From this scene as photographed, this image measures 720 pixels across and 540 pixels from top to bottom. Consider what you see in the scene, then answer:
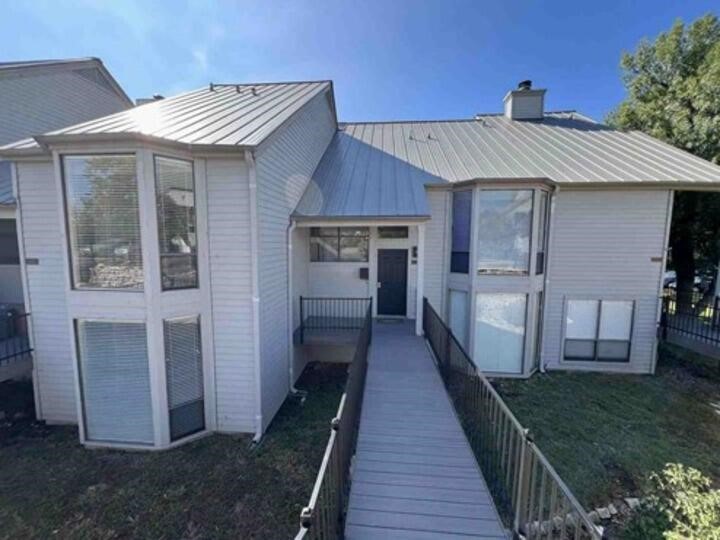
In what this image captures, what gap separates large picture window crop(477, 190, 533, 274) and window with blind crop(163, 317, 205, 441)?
7.00 meters

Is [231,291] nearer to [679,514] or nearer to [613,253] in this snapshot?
[679,514]

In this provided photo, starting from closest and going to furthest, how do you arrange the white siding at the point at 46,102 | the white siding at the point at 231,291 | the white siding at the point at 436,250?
the white siding at the point at 231,291, the white siding at the point at 46,102, the white siding at the point at 436,250

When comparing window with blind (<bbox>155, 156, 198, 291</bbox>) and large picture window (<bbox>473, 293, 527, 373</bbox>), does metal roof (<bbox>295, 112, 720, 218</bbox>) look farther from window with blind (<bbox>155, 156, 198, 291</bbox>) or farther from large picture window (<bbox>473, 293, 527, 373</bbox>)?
large picture window (<bbox>473, 293, 527, 373</bbox>)

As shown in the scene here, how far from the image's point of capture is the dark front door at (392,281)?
33.2 feet

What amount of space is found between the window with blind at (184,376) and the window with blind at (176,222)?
0.75m

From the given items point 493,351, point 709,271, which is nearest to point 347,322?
point 493,351

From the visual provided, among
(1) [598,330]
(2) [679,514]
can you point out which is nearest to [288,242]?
(2) [679,514]

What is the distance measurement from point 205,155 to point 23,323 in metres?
5.78

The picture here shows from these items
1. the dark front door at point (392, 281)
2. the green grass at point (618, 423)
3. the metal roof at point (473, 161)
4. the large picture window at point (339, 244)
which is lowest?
the green grass at point (618, 423)

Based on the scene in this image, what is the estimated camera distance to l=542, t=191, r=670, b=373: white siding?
8.84m

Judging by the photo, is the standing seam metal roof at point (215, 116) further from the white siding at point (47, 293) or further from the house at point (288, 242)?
the white siding at point (47, 293)

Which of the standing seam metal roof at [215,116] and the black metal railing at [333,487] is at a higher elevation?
the standing seam metal roof at [215,116]

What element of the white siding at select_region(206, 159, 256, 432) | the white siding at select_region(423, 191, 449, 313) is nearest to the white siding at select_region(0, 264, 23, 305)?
the white siding at select_region(206, 159, 256, 432)

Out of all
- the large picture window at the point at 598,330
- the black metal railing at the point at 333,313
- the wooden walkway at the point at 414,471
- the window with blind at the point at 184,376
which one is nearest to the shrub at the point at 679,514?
the wooden walkway at the point at 414,471
